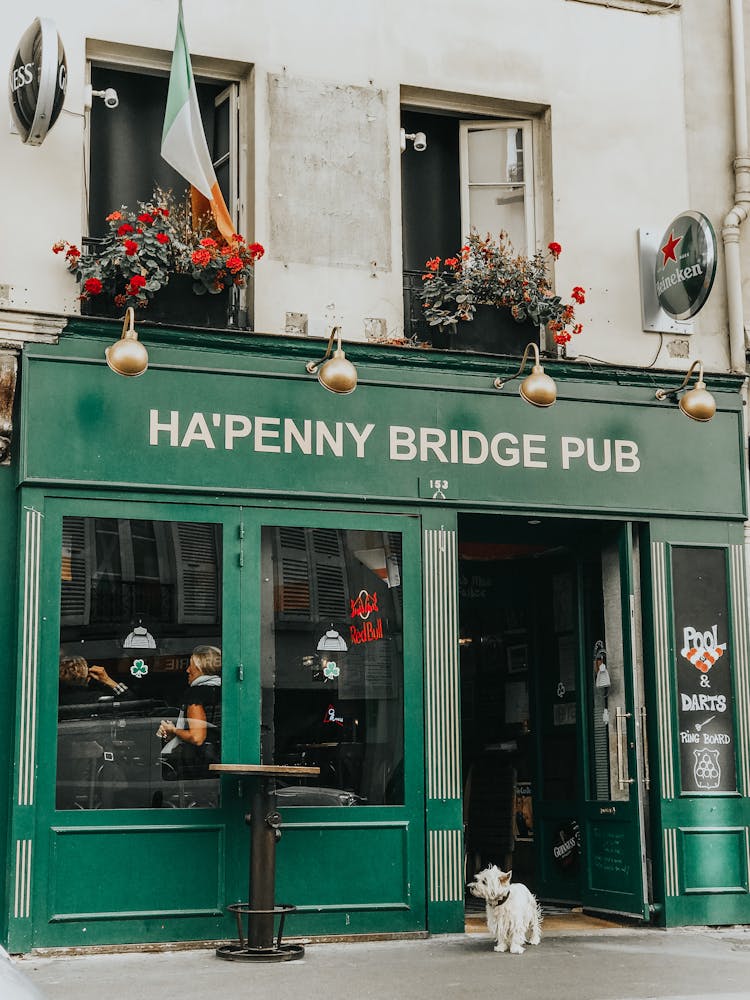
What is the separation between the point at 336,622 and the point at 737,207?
4.98 meters

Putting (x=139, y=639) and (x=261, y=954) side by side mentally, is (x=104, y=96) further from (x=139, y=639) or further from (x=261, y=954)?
(x=261, y=954)

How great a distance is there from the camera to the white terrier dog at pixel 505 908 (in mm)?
9461

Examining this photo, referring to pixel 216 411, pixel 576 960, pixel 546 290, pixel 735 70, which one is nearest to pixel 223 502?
pixel 216 411

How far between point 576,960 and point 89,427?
15.8 ft

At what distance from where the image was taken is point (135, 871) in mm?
9445

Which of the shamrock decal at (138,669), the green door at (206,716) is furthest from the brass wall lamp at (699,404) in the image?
the shamrock decal at (138,669)

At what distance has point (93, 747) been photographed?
31.4 ft

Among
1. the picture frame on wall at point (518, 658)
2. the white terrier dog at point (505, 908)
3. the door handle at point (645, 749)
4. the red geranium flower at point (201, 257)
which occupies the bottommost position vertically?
the white terrier dog at point (505, 908)

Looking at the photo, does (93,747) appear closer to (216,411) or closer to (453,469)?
(216,411)

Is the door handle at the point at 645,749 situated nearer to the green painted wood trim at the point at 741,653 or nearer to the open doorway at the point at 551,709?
the open doorway at the point at 551,709

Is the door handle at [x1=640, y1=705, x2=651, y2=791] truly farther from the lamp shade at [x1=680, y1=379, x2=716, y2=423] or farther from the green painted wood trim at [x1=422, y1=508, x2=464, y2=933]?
the lamp shade at [x1=680, y1=379, x2=716, y2=423]

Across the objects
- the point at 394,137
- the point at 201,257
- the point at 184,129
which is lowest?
the point at 201,257

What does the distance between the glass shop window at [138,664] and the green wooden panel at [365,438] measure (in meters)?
0.47

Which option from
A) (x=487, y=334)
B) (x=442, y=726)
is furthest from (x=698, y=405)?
(x=442, y=726)
